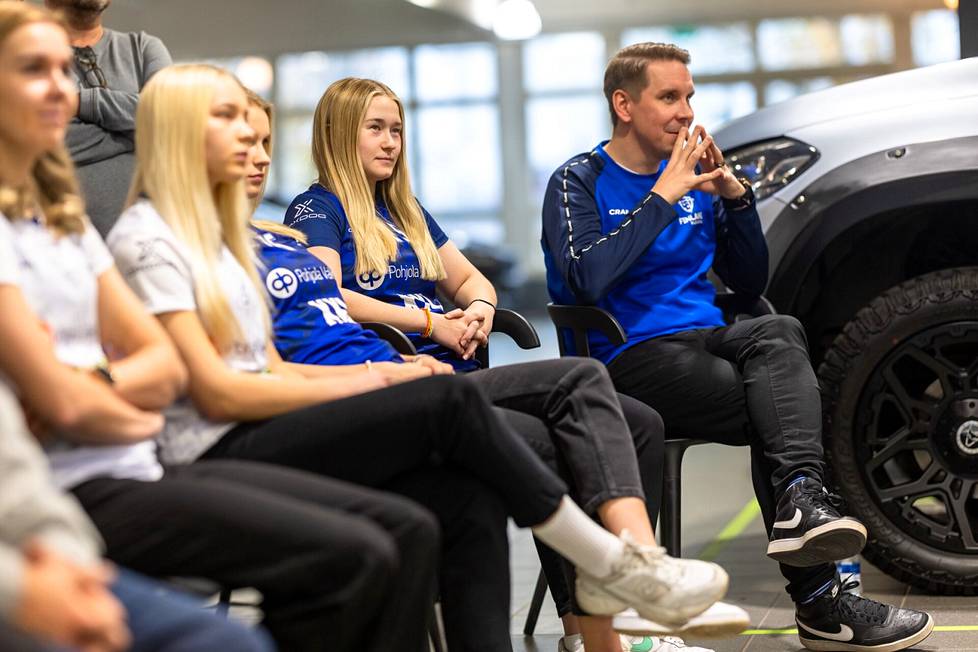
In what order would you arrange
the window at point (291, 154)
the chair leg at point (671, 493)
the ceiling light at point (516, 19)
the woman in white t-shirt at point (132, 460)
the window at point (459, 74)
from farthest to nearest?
1. the window at point (459, 74)
2. the window at point (291, 154)
3. the ceiling light at point (516, 19)
4. the chair leg at point (671, 493)
5. the woman in white t-shirt at point (132, 460)

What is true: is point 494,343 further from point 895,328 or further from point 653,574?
point 653,574

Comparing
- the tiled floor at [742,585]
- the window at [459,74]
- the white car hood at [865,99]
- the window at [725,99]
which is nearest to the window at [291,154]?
the window at [459,74]

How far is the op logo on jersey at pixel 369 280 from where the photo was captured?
10.1 feet

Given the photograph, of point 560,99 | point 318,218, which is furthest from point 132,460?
point 560,99

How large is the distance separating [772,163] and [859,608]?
123 cm

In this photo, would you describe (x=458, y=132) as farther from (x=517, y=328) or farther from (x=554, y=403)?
(x=554, y=403)

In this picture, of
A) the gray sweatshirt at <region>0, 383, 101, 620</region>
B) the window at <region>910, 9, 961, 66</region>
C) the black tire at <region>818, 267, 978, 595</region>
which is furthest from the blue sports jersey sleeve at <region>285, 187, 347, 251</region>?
the window at <region>910, 9, 961, 66</region>

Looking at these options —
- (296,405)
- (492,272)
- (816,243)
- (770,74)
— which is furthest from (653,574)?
(770,74)

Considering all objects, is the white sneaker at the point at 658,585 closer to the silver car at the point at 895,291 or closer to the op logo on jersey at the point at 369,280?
the op logo on jersey at the point at 369,280

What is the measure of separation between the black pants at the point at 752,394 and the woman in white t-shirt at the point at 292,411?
2.25 feet

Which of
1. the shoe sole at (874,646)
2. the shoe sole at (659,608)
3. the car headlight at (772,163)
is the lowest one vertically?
the shoe sole at (874,646)

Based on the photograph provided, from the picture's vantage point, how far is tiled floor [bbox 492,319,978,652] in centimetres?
303

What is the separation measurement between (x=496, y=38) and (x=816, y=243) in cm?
1426

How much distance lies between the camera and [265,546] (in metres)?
1.72
